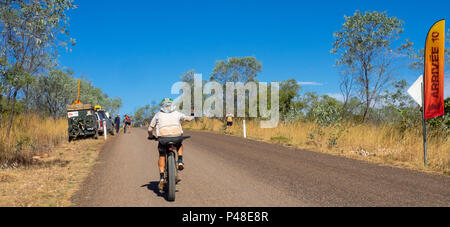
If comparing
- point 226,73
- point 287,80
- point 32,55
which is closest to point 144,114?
point 287,80

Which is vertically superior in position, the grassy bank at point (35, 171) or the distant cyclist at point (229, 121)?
the distant cyclist at point (229, 121)

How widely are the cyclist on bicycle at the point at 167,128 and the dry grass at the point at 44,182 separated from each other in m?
1.78

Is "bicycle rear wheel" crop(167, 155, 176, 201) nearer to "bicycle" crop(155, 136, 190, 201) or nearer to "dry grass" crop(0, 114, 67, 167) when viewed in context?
"bicycle" crop(155, 136, 190, 201)

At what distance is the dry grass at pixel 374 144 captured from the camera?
9570mm

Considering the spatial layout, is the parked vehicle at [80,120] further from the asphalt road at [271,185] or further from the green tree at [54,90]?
the green tree at [54,90]

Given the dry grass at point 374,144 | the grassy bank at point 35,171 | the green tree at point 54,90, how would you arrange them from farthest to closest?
the green tree at point 54,90, the dry grass at point 374,144, the grassy bank at point 35,171

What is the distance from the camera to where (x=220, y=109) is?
45906 millimetres

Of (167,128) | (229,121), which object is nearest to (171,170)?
(167,128)

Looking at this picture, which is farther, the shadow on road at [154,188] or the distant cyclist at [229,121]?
the distant cyclist at [229,121]

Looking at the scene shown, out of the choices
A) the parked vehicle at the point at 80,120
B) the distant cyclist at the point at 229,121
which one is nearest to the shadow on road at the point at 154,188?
the parked vehicle at the point at 80,120

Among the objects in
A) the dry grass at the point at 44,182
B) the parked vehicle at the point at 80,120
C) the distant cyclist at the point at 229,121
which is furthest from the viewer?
the distant cyclist at the point at 229,121

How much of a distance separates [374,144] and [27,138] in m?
12.9

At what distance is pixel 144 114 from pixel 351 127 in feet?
489

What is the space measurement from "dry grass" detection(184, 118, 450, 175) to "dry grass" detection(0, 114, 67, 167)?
10.7 metres
